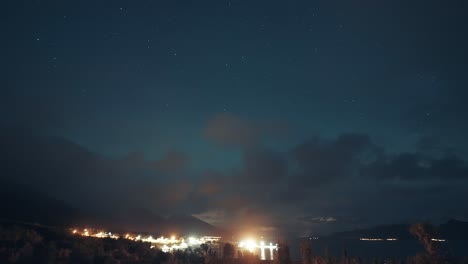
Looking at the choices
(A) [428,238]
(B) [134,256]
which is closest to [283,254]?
(A) [428,238]

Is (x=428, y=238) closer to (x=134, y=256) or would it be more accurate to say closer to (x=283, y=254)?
(x=283, y=254)

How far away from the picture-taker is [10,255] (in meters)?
27.2

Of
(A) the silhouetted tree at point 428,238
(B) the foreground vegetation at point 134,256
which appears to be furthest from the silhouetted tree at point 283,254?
(A) the silhouetted tree at point 428,238

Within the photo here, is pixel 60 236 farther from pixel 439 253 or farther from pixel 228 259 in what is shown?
pixel 439 253

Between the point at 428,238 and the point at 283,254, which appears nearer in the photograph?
the point at 428,238

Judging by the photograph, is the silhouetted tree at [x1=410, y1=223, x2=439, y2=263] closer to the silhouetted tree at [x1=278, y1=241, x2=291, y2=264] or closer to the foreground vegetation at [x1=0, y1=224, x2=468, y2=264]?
the foreground vegetation at [x1=0, y1=224, x2=468, y2=264]

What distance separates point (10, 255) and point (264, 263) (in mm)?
23051

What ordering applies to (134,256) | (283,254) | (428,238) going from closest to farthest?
(428,238) → (283,254) → (134,256)

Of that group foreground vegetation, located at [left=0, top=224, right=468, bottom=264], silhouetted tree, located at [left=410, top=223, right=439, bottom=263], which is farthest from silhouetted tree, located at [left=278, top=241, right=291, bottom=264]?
silhouetted tree, located at [left=410, top=223, right=439, bottom=263]

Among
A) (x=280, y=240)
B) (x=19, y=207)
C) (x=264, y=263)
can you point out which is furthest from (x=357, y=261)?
(x=19, y=207)

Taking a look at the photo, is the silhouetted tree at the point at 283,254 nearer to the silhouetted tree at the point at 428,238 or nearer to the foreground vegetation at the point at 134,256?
the foreground vegetation at the point at 134,256

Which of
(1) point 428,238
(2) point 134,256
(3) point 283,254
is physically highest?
(1) point 428,238

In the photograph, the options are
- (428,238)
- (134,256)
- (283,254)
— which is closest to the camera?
(428,238)

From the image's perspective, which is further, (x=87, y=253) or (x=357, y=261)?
(x=87, y=253)
